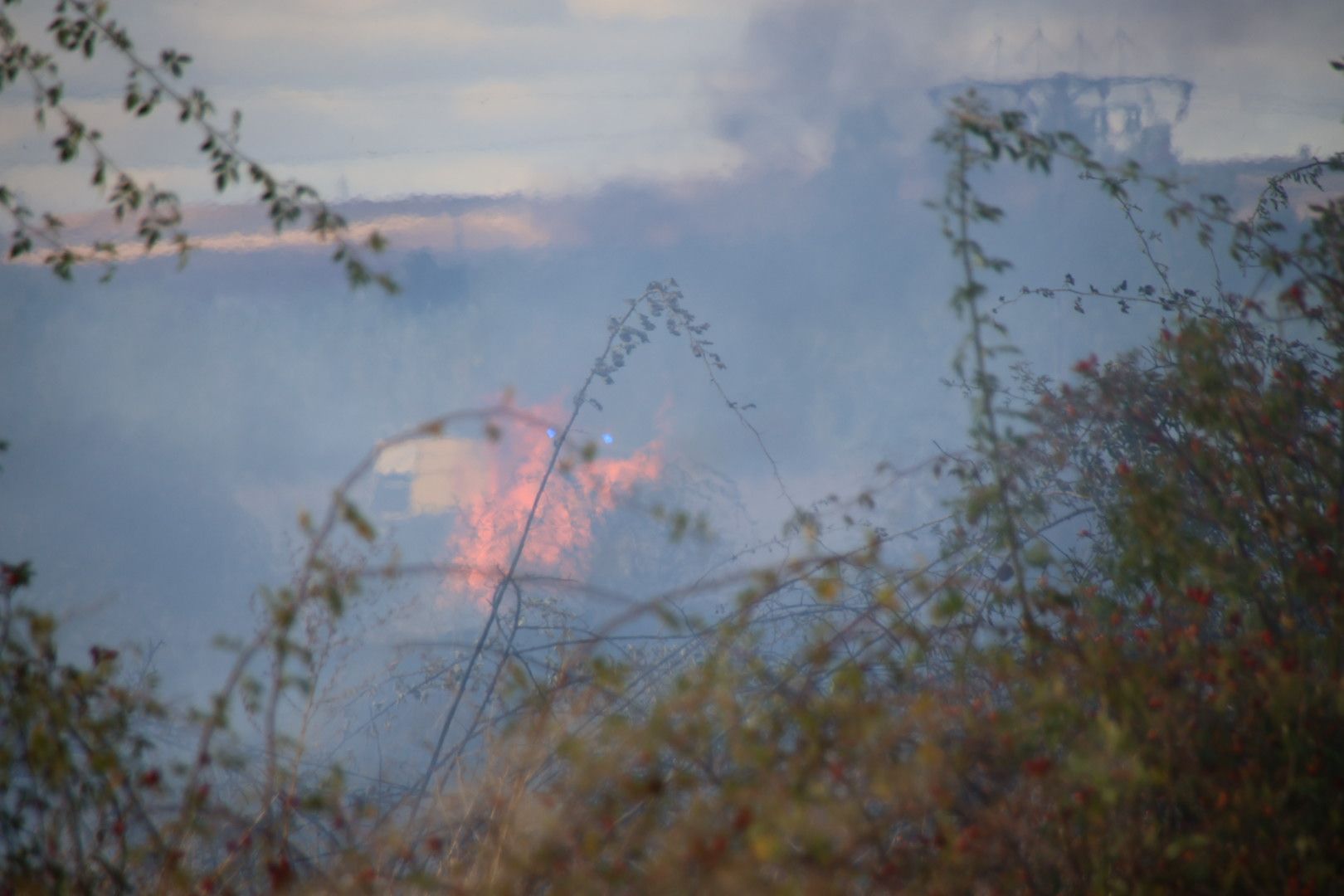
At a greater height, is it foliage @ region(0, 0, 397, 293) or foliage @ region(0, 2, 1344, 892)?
foliage @ region(0, 0, 397, 293)

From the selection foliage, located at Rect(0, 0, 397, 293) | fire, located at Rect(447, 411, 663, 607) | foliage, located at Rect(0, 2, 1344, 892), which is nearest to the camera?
foliage, located at Rect(0, 2, 1344, 892)

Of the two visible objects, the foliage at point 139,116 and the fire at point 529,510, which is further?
the fire at point 529,510

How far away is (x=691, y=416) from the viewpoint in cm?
556

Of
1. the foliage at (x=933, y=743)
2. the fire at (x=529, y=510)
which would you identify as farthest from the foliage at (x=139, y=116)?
the fire at (x=529, y=510)

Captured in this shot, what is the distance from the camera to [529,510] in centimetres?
539

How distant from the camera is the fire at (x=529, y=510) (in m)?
5.31

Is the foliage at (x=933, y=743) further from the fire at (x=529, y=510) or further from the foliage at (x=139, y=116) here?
the fire at (x=529, y=510)

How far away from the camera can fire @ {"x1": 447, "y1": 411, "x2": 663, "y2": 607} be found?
531cm

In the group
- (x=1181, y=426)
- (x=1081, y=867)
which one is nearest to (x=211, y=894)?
(x=1081, y=867)

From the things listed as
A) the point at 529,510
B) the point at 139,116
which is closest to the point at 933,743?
the point at 139,116

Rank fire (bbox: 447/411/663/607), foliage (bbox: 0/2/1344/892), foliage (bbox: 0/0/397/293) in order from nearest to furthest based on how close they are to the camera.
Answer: foliage (bbox: 0/2/1344/892) → foliage (bbox: 0/0/397/293) → fire (bbox: 447/411/663/607)

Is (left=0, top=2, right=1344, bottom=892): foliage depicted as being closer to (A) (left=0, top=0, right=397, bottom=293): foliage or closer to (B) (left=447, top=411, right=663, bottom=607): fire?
(A) (left=0, top=0, right=397, bottom=293): foliage

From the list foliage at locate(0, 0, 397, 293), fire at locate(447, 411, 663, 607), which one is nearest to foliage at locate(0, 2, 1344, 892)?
foliage at locate(0, 0, 397, 293)

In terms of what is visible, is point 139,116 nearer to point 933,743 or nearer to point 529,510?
point 933,743
